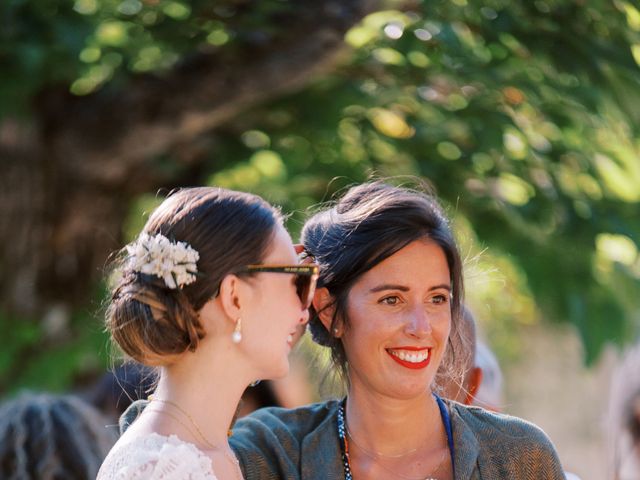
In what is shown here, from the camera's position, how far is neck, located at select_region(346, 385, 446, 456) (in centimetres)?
304

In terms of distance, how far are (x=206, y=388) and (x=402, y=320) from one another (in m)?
0.56

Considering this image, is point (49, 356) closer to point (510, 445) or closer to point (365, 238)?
point (365, 238)

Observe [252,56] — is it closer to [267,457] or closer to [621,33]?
[621,33]

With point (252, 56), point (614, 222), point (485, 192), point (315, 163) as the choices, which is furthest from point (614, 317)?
point (252, 56)

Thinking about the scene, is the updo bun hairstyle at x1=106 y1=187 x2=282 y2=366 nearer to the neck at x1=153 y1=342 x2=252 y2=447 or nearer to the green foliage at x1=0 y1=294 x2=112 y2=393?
the neck at x1=153 y1=342 x2=252 y2=447

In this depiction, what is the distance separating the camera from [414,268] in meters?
2.98

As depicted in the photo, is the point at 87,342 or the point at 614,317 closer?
the point at 614,317

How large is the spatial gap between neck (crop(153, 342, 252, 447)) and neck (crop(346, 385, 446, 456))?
542 millimetres

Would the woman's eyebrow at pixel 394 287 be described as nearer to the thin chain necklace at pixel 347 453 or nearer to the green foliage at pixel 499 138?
the thin chain necklace at pixel 347 453

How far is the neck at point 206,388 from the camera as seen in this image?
260 centimetres

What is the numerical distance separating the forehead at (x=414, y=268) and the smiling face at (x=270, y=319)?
365mm

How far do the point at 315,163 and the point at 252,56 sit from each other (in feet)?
1.90

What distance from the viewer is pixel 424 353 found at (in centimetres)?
291

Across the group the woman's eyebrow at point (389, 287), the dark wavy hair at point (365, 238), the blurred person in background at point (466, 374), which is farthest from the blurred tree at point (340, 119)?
the woman's eyebrow at point (389, 287)
